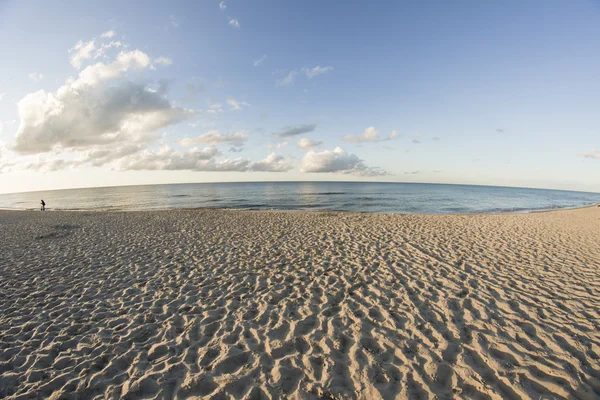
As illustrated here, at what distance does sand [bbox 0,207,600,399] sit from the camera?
13.5ft

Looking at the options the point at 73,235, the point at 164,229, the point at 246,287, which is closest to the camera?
the point at 246,287

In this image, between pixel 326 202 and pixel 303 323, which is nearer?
pixel 303 323

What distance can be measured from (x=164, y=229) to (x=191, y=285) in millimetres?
A: 11433

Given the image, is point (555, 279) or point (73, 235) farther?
point (73, 235)

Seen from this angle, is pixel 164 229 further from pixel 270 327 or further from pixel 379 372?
pixel 379 372

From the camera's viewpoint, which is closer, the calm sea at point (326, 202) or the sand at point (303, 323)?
the sand at point (303, 323)

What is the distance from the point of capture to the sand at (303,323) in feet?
13.5

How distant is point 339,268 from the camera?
9164 millimetres

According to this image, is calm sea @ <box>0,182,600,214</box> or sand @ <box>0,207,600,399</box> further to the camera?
calm sea @ <box>0,182,600,214</box>

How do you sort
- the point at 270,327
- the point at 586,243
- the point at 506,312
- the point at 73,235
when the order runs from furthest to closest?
the point at 73,235 < the point at 586,243 < the point at 506,312 < the point at 270,327

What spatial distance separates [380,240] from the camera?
13242mm

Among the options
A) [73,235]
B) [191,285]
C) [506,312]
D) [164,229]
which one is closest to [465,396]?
[506,312]

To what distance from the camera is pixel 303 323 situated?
5.75 metres

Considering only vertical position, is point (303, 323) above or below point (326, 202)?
below
